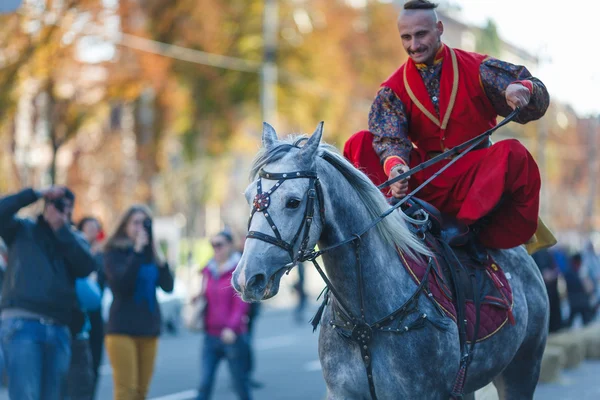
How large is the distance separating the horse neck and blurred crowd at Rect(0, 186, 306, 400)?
286 cm

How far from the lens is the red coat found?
5922 mm

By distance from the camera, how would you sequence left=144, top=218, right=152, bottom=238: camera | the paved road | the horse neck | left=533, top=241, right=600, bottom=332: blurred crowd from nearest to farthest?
the horse neck
left=144, top=218, right=152, bottom=238: camera
the paved road
left=533, top=241, right=600, bottom=332: blurred crowd

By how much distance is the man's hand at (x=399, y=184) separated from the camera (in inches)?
221

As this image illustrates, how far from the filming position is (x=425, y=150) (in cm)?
622

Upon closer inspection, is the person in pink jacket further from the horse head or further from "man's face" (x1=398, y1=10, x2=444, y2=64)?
the horse head

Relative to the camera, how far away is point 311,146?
16.2ft

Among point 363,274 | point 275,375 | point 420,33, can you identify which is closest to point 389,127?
point 420,33

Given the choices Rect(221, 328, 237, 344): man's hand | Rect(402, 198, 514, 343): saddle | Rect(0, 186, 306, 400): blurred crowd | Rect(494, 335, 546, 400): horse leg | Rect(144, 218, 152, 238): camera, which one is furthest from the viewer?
Rect(221, 328, 237, 344): man's hand

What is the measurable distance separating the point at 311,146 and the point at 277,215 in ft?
1.41

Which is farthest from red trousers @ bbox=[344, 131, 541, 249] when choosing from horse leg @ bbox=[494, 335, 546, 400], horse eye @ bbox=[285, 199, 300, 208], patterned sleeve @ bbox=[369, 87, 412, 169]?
horse eye @ bbox=[285, 199, 300, 208]

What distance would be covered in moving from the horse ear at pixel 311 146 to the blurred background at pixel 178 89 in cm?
1131

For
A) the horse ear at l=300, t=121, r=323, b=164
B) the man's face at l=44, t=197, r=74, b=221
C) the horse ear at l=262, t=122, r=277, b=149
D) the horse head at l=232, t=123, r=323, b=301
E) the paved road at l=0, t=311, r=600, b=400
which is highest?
the man's face at l=44, t=197, r=74, b=221

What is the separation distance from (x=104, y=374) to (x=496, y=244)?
33.3 feet

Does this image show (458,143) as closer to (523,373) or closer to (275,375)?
(523,373)
